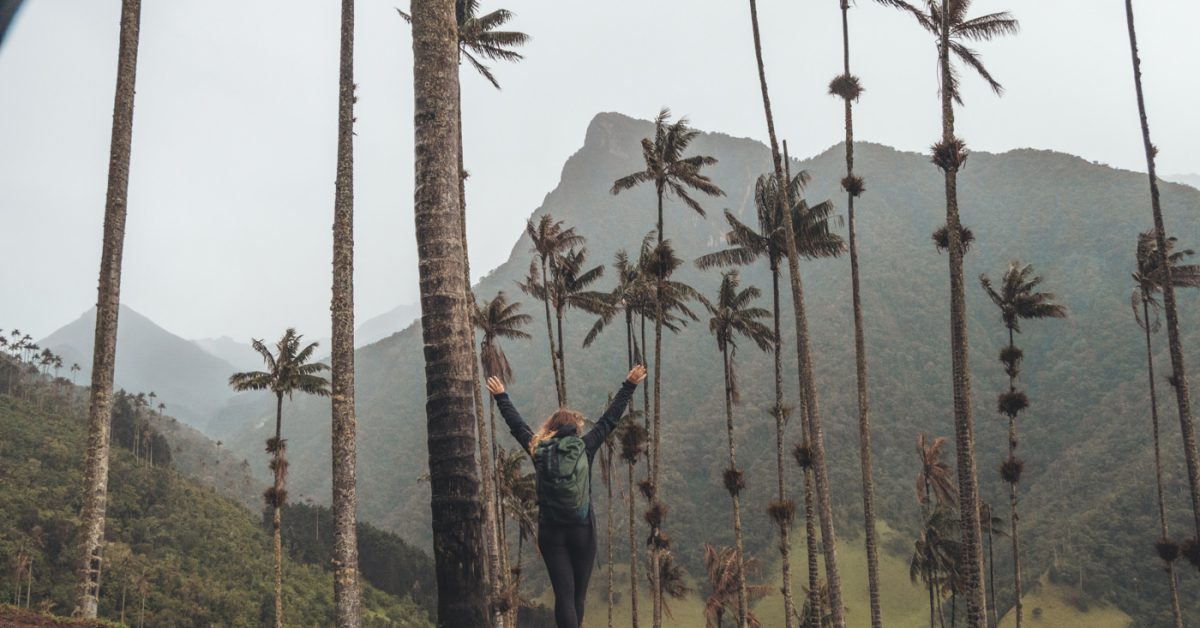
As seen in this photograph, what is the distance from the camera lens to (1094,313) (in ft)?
324

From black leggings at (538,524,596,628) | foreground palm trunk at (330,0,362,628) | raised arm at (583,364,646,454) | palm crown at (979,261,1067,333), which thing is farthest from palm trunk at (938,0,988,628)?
palm crown at (979,261,1067,333)

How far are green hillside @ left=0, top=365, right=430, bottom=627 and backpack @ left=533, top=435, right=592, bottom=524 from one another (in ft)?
181

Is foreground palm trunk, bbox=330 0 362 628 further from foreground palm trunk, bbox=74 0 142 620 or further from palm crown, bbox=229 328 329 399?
palm crown, bbox=229 328 329 399

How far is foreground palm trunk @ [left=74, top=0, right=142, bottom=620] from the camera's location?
1096 centimetres

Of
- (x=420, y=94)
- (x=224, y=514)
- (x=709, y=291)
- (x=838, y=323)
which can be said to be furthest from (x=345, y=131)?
(x=709, y=291)

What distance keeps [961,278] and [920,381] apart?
97.5 meters

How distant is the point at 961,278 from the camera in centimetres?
1517

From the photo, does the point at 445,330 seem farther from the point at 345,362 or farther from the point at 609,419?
the point at 345,362

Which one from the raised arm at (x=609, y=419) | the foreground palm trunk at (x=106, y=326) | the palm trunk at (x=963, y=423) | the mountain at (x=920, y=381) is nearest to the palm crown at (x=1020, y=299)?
the palm trunk at (x=963, y=423)

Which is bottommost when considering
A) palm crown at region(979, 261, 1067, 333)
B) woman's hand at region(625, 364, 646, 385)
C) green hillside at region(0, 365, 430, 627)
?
green hillside at region(0, 365, 430, 627)

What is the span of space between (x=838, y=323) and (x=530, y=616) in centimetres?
7141

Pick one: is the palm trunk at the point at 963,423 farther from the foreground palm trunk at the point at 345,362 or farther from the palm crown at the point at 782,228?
the foreground palm trunk at the point at 345,362

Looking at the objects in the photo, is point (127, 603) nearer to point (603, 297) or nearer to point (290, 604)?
point (290, 604)

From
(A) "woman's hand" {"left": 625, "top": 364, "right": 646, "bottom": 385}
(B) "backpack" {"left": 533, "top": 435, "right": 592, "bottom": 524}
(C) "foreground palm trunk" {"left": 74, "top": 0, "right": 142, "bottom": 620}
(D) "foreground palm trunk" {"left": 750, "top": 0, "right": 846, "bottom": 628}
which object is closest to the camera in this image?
(B) "backpack" {"left": 533, "top": 435, "right": 592, "bottom": 524}
